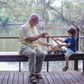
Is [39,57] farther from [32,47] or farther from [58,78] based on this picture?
[58,78]

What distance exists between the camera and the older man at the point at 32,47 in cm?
292

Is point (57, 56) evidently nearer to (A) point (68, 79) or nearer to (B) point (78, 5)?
(A) point (68, 79)

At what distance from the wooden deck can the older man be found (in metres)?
0.19

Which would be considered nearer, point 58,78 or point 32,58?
point 32,58

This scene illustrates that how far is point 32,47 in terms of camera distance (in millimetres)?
3135

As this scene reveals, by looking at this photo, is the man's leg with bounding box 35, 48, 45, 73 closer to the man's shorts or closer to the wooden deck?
the wooden deck

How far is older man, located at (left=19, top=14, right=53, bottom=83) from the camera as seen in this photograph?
9.59 feet

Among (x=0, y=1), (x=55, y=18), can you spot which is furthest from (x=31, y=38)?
(x=0, y=1)

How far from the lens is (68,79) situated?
10.3 ft

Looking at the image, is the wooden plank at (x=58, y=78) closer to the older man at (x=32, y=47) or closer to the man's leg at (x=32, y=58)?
the older man at (x=32, y=47)

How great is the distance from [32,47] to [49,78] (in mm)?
724

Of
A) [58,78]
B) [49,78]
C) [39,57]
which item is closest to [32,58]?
[39,57]

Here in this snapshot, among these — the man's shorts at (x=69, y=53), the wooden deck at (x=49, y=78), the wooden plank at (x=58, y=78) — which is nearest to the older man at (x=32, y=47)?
the wooden deck at (x=49, y=78)

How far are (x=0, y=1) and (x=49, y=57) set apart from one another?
5.29 m
